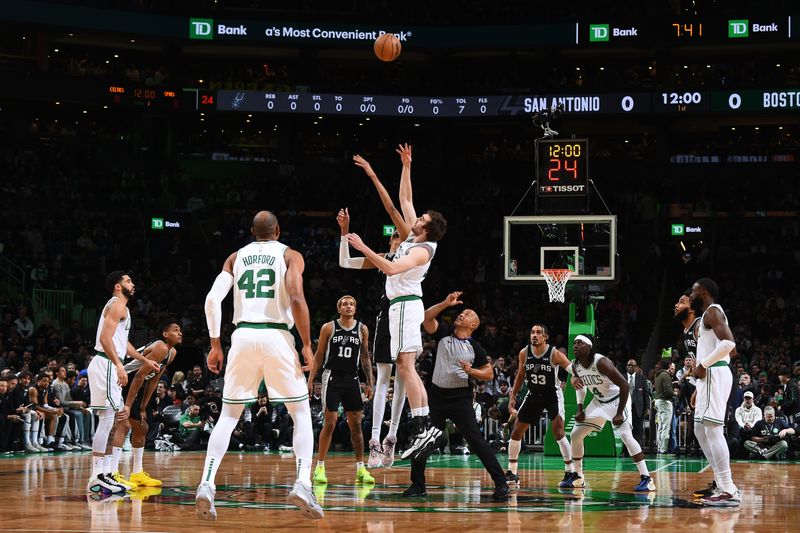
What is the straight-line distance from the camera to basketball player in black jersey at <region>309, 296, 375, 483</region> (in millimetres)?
12875

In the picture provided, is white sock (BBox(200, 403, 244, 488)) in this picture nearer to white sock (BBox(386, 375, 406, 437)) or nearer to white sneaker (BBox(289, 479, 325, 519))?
white sneaker (BBox(289, 479, 325, 519))

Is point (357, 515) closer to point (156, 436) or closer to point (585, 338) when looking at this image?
point (585, 338)

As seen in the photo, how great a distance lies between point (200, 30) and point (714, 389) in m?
27.3

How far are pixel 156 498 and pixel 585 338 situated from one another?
5.67m

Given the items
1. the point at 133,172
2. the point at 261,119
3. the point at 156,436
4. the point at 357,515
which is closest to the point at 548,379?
the point at 357,515

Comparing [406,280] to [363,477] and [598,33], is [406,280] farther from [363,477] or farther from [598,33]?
[598,33]

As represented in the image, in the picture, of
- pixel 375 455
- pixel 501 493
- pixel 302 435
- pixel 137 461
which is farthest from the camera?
pixel 375 455

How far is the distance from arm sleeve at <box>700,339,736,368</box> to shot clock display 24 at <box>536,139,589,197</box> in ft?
27.8

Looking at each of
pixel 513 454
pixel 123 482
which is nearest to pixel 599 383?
pixel 513 454

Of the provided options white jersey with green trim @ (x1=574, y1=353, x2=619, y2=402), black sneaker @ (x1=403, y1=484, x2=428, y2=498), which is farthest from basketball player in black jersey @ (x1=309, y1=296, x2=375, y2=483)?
white jersey with green trim @ (x1=574, y1=353, x2=619, y2=402)

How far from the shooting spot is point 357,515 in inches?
380

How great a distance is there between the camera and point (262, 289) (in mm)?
8836

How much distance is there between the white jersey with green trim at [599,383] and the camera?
44.1 ft

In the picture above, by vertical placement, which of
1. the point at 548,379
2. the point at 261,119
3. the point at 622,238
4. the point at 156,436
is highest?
the point at 261,119
